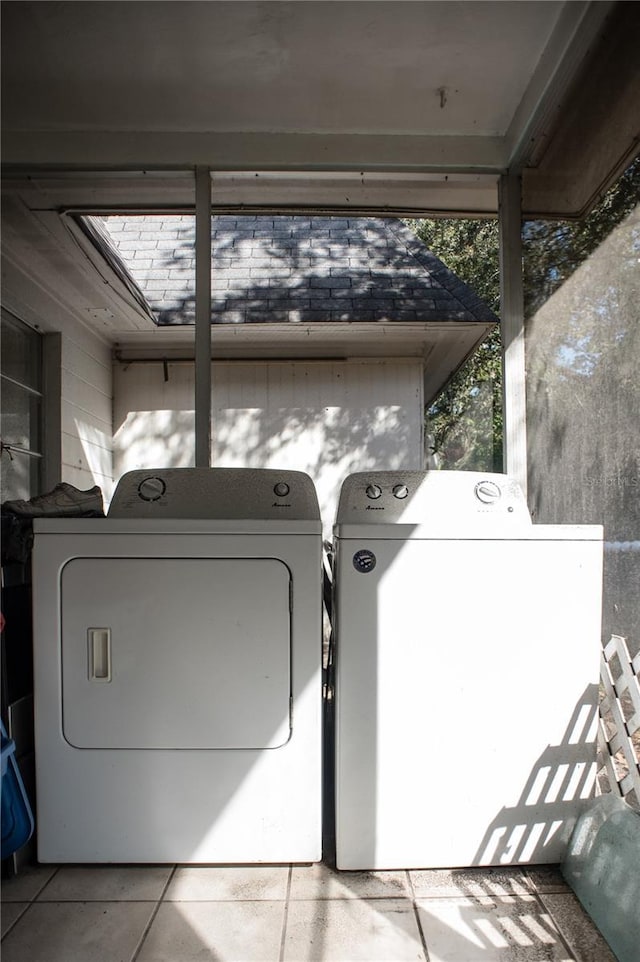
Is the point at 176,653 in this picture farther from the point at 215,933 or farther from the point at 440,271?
the point at 440,271

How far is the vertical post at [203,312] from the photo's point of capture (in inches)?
110

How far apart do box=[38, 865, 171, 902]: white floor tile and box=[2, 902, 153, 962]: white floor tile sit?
0.08ft

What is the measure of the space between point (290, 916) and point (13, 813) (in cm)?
76

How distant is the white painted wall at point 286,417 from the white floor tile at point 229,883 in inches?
108

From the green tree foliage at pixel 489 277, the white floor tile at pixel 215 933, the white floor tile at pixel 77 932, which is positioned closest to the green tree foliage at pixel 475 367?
the green tree foliage at pixel 489 277

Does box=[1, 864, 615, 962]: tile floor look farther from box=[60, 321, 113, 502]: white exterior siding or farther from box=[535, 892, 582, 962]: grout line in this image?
box=[60, 321, 113, 502]: white exterior siding

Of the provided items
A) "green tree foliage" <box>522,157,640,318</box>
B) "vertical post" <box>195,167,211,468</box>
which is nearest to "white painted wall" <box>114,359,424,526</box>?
"vertical post" <box>195,167,211,468</box>

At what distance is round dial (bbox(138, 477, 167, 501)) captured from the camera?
6.72 feet

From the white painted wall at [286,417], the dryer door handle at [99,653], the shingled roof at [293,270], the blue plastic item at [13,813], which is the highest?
the shingled roof at [293,270]

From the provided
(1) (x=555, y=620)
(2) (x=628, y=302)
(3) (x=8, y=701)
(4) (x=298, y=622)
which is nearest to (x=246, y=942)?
(4) (x=298, y=622)

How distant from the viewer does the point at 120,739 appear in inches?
71.4

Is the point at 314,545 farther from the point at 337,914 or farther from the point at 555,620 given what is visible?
the point at 337,914

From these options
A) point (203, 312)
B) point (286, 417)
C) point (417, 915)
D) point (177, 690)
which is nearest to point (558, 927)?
point (417, 915)

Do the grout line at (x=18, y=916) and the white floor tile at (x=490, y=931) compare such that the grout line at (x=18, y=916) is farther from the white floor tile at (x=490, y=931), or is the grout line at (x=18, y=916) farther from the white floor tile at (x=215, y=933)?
the white floor tile at (x=490, y=931)
